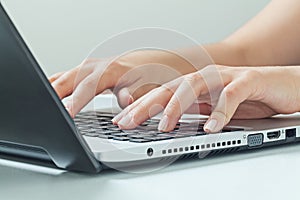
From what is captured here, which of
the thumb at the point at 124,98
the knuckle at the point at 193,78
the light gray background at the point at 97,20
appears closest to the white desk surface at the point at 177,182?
the knuckle at the point at 193,78

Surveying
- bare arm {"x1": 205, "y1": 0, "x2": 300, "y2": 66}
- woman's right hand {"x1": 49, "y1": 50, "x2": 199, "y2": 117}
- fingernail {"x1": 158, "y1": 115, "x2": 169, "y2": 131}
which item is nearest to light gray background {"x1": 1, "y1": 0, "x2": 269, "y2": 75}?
bare arm {"x1": 205, "y1": 0, "x2": 300, "y2": 66}

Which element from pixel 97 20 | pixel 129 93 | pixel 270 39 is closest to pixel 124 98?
pixel 129 93

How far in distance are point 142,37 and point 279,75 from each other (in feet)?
0.57

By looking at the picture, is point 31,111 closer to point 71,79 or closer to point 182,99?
point 182,99

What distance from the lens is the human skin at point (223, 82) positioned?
0.65 metres

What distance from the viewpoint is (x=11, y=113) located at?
52cm

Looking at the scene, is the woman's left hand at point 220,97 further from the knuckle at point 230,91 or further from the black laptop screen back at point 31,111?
the black laptop screen back at point 31,111

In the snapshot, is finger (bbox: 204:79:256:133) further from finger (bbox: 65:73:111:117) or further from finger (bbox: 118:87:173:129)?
finger (bbox: 65:73:111:117)

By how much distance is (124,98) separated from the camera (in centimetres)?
83

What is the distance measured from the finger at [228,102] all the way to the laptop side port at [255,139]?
0.10 feet

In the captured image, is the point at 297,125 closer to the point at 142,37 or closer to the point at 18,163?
the point at 142,37

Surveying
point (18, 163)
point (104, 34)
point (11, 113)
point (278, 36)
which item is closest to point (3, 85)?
point (11, 113)

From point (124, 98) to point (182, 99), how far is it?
0.20 meters

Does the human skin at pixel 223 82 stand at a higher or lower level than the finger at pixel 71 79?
lower
